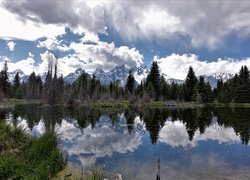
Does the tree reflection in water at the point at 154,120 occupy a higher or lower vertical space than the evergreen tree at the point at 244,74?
lower

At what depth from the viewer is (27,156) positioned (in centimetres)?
1302

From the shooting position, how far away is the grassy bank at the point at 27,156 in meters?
10.5

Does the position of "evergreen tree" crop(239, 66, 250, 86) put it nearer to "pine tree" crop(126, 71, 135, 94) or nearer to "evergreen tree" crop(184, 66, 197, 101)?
"evergreen tree" crop(184, 66, 197, 101)

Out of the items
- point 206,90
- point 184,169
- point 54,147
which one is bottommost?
point 184,169

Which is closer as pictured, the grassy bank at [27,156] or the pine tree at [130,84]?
the grassy bank at [27,156]

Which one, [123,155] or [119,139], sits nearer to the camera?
[123,155]

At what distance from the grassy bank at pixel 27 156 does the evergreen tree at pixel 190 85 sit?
3778 inches

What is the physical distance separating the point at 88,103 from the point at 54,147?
265ft

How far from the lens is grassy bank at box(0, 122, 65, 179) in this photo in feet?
34.6

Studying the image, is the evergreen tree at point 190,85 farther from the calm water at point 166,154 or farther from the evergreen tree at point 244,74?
the calm water at point 166,154

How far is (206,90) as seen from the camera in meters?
105

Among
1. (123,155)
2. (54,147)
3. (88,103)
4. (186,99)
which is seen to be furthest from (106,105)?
(54,147)

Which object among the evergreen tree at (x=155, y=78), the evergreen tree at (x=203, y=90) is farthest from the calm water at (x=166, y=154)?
the evergreen tree at (x=203, y=90)

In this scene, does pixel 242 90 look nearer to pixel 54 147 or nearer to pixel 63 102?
pixel 63 102
